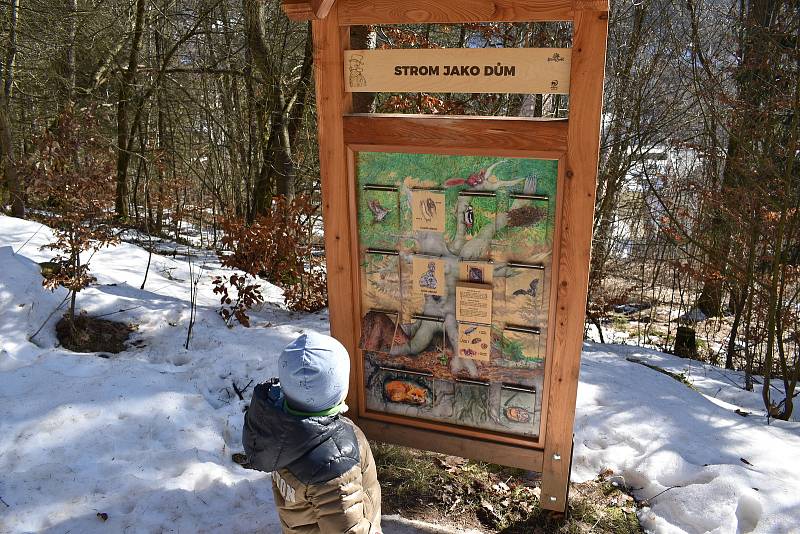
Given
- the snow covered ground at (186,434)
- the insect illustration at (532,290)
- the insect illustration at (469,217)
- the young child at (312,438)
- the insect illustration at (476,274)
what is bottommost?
the snow covered ground at (186,434)

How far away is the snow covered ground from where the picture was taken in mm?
3312

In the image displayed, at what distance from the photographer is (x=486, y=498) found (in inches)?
149

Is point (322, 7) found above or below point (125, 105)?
below

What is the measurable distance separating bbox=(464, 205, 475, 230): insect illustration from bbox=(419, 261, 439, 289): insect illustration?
0.94 feet

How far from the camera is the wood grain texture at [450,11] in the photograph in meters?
2.84

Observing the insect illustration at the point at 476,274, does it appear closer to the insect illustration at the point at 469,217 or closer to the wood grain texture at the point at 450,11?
the insect illustration at the point at 469,217

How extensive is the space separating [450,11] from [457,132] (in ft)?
1.89

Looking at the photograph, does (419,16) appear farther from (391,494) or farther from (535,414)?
(391,494)

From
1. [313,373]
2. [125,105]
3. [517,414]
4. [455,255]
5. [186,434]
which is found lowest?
[186,434]

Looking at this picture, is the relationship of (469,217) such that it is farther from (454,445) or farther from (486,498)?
(486,498)

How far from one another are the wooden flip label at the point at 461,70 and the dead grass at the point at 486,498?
2370 millimetres

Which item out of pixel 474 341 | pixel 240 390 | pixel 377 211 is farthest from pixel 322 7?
pixel 240 390

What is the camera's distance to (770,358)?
6.02 metres

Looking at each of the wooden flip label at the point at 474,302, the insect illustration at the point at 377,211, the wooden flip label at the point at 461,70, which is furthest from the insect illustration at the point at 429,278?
the wooden flip label at the point at 461,70
